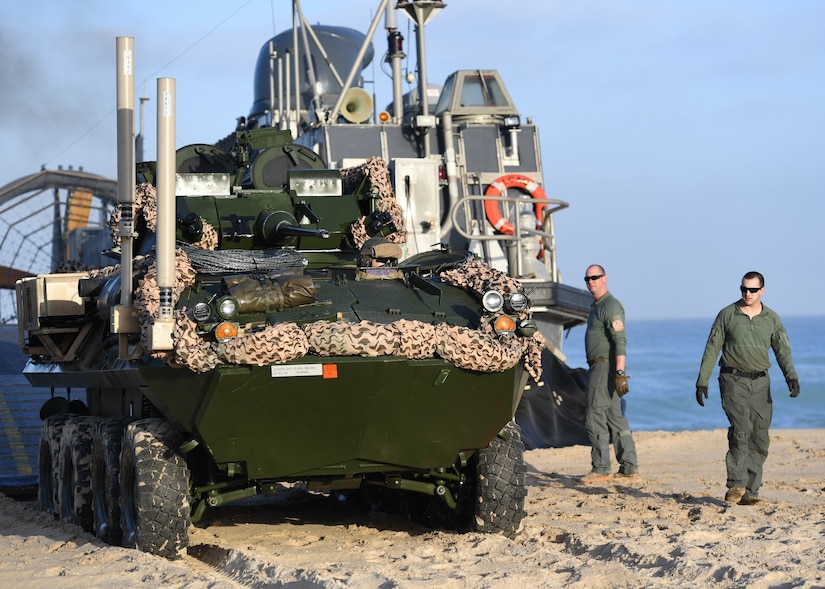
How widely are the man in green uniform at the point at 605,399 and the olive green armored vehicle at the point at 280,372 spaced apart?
2.44 meters

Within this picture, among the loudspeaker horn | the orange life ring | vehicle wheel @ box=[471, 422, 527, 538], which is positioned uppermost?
the loudspeaker horn

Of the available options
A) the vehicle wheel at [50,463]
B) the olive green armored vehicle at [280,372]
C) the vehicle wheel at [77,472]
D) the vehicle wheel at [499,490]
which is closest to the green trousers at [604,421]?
A: the olive green armored vehicle at [280,372]

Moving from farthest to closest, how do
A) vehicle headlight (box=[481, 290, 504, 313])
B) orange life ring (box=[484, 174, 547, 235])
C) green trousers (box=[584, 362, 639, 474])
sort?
1. orange life ring (box=[484, 174, 547, 235])
2. green trousers (box=[584, 362, 639, 474])
3. vehicle headlight (box=[481, 290, 504, 313])

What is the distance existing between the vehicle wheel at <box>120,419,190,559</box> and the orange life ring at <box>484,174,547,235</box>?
10.9 metres

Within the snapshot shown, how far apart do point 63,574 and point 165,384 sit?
1149 millimetres

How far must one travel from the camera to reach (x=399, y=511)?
34.8ft

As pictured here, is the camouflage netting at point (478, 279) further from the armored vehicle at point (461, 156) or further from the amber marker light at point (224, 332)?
the armored vehicle at point (461, 156)

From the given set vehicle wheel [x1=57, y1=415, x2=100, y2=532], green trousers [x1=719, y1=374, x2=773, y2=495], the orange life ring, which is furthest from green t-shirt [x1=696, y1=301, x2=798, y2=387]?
the orange life ring

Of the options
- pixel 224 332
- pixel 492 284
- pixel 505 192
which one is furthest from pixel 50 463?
pixel 505 192

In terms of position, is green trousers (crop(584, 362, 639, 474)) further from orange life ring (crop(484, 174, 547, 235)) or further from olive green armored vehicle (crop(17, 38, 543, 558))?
orange life ring (crop(484, 174, 547, 235))

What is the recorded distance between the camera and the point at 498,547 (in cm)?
849

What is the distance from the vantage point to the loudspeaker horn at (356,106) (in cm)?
2023

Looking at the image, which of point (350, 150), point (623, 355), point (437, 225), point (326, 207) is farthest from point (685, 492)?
point (350, 150)

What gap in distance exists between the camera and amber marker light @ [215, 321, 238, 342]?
803cm
